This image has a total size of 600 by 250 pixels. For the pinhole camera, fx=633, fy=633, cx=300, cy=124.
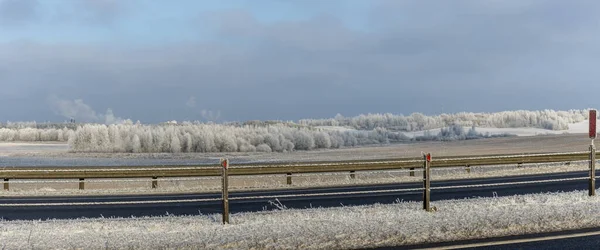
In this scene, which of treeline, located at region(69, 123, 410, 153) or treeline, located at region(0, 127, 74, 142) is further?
treeline, located at region(0, 127, 74, 142)

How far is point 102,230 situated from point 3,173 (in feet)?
51.7

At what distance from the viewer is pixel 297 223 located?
12.5 m

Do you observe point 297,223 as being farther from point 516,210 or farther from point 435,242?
point 516,210

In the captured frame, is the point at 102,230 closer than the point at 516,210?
Yes

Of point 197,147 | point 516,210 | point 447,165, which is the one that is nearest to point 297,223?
point 516,210

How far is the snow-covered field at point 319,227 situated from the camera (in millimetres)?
10352

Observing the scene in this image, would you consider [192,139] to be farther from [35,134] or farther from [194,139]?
[35,134]

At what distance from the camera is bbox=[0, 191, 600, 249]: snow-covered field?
1035 centimetres

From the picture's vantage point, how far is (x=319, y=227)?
38.4ft

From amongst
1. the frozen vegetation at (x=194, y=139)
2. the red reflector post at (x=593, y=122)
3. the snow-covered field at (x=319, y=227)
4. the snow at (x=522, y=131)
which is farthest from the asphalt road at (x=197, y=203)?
the snow at (x=522, y=131)

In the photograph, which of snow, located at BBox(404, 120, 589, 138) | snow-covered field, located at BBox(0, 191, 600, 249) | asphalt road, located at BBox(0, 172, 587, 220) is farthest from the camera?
snow, located at BBox(404, 120, 589, 138)

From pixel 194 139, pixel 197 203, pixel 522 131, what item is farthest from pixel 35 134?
pixel 197 203

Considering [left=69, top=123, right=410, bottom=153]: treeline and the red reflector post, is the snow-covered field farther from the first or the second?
[left=69, top=123, right=410, bottom=153]: treeline

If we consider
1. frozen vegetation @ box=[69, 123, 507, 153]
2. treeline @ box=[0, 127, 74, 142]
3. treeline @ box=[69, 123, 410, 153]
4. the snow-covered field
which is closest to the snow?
frozen vegetation @ box=[69, 123, 507, 153]
